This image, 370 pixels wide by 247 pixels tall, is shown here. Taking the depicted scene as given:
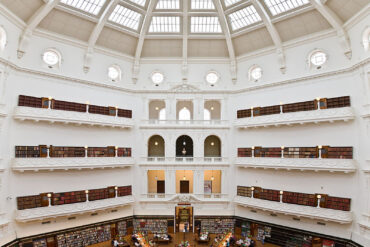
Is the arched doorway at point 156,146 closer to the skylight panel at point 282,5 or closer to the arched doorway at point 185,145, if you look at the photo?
the arched doorway at point 185,145

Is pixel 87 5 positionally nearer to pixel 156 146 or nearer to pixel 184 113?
pixel 184 113

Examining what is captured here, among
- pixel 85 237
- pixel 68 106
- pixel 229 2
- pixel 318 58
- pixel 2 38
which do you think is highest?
pixel 229 2

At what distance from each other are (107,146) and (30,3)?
1205cm

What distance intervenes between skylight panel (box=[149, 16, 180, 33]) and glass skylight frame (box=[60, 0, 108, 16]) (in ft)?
14.7

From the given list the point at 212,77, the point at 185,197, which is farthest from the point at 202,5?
the point at 185,197

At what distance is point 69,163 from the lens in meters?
19.2

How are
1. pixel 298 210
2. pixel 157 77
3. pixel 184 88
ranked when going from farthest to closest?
1. pixel 157 77
2. pixel 184 88
3. pixel 298 210

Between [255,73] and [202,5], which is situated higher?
[202,5]

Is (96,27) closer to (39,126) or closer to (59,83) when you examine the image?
(59,83)

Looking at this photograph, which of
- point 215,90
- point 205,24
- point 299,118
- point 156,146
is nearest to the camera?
point 299,118

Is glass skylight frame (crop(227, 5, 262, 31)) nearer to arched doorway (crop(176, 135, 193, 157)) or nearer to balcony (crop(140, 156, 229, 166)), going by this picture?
arched doorway (crop(176, 135, 193, 157))

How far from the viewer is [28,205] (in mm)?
17625

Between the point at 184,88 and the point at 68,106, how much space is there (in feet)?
33.9

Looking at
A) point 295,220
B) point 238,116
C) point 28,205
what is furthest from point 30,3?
point 295,220
